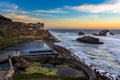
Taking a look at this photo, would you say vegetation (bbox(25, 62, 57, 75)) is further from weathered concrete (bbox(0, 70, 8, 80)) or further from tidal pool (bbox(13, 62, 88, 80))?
weathered concrete (bbox(0, 70, 8, 80))

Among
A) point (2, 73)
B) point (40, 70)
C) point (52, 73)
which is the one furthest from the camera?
point (40, 70)

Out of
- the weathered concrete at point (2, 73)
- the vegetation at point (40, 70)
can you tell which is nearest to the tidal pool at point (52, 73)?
the vegetation at point (40, 70)

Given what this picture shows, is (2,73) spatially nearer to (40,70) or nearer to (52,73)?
(40,70)

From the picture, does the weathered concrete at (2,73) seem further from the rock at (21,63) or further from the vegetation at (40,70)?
the rock at (21,63)

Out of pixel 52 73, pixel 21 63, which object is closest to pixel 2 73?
pixel 21 63

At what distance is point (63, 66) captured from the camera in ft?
83.9

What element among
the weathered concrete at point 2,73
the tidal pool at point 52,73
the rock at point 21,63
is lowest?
the tidal pool at point 52,73

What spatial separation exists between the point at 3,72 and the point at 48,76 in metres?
4.81

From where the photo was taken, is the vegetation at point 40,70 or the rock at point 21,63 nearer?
the vegetation at point 40,70

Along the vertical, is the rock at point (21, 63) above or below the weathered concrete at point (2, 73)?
above

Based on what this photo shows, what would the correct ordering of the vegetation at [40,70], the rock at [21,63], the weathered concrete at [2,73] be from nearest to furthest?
the weathered concrete at [2,73] → the vegetation at [40,70] → the rock at [21,63]

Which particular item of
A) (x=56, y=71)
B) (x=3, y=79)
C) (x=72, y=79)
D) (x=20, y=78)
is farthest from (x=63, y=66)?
(x=3, y=79)

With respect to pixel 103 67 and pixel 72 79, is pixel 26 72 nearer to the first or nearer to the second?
pixel 72 79

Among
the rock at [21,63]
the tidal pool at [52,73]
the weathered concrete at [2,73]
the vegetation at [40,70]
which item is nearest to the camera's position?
the weathered concrete at [2,73]
